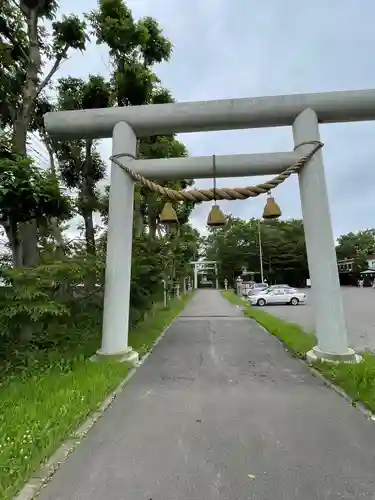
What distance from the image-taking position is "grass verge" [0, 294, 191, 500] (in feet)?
9.13

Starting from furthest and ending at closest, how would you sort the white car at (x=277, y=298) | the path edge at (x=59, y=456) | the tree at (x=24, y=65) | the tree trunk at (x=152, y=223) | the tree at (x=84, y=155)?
the white car at (x=277, y=298) → the tree trunk at (x=152, y=223) → the tree at (x=84, y=155) → the tree at (x=24, y=65) → the path edge at (x=59, y=456)

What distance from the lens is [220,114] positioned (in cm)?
646

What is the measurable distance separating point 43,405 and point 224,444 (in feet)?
6.95

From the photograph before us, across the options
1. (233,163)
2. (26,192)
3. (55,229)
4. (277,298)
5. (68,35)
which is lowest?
(277,298)

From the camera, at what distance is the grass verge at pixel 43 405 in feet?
9.13

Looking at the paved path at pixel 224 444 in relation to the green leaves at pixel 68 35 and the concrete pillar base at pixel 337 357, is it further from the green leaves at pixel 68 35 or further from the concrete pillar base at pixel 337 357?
the green leaves at pixel 68 35

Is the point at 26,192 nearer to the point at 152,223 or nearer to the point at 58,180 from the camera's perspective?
the point at 58,180

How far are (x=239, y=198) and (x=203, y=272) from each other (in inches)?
3290

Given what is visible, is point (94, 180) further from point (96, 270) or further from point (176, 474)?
point (176, 474)

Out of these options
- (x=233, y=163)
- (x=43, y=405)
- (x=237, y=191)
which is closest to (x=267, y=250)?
(x=233, y=163)

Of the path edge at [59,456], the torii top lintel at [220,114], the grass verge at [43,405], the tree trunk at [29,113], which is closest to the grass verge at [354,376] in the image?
the path edge at [59,456]

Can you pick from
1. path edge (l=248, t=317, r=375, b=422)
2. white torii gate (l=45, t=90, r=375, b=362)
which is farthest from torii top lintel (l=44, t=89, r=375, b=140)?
path edge (l=248, t=317, r=375, b=422)

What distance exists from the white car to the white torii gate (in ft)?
55.6

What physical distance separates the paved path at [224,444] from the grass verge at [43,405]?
0.81 feet
